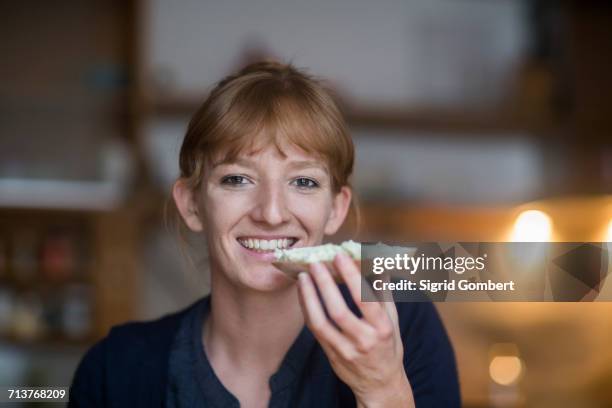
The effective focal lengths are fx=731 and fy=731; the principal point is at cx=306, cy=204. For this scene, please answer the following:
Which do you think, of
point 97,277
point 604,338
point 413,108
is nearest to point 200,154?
point 604,338

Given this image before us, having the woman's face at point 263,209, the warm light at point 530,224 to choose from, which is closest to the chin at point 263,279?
the woman's face at point 263,209

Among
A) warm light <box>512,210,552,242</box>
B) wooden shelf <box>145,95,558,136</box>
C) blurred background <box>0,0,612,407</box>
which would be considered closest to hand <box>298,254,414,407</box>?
warm light <box>512,210,552,242</box>

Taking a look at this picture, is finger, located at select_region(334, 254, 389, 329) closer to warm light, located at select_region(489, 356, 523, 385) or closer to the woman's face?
the woman's face

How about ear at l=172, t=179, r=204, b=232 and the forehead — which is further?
ear at l=172, t=179, r=204, b=232

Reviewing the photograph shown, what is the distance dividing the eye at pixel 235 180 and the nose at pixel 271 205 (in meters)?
0.03

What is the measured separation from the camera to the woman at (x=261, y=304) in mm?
930

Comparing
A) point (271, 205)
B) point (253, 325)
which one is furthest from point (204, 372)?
point (271, 205)

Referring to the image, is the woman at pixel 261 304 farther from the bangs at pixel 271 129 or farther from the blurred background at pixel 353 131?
the blurred background at pixel 353 131

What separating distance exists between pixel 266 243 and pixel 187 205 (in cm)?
19

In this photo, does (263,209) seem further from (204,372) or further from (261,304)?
(204,372)

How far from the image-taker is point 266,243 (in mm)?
938

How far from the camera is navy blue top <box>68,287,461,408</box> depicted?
3.28 feet

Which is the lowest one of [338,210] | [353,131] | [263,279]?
[263,279]

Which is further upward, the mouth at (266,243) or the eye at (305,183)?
the eye at (305,183)
